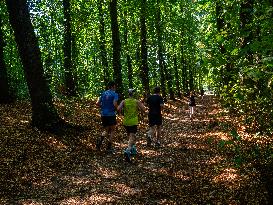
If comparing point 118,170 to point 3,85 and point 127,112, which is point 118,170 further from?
point 3,85

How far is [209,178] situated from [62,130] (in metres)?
6.56

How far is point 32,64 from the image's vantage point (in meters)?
13.7

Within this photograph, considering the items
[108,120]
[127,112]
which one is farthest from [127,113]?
[108,120]

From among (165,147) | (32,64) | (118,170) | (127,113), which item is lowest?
(165,147)

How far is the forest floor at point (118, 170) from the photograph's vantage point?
8.07 metres

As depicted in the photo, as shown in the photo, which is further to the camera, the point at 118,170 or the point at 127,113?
the point at 127,113

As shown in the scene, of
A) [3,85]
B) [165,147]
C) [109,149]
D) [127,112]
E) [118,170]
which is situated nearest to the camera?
[118,170]

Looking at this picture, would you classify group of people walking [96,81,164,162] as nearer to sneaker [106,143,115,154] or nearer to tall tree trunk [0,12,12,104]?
sneaker [106,143,115,154]

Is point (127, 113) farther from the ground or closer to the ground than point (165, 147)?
farther from the ground

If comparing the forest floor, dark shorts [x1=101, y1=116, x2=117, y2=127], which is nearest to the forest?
the forest floor

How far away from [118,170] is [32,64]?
18.2 ft

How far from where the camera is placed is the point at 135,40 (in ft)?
122

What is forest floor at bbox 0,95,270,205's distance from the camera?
8.07m

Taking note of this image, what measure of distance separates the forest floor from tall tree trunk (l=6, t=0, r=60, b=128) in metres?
0.65
